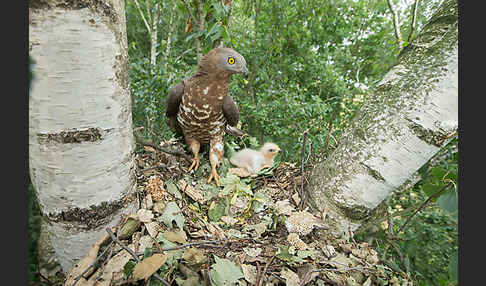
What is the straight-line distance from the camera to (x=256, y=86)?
12.7ft

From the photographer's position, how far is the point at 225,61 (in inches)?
54.5

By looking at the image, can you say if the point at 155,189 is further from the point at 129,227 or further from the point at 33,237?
the point at 33,237

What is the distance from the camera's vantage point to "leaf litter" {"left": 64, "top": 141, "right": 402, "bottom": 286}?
2.44 feet

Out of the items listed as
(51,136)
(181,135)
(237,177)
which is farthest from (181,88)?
(51,136)

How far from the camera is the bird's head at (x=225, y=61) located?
138 cm

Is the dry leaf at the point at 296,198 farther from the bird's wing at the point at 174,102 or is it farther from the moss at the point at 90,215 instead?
the bird's wing at the point at 174,102

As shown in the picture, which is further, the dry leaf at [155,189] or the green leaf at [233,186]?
the green leaf at [233,186]

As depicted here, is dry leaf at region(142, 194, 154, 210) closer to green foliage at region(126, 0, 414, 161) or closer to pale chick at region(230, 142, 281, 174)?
pale chick at region(230, 142, 281, 174)

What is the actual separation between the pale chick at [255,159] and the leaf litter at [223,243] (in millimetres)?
175

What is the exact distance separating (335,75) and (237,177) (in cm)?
275

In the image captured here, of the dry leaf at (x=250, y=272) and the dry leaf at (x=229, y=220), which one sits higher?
the dry leaf at (x=250, y=272)

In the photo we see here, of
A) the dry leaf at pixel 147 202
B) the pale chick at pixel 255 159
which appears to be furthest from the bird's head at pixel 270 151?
the dry leaf at pixel 147 202

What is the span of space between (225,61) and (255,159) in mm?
643

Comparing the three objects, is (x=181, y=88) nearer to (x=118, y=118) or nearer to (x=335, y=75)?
(x=118, y=118)
